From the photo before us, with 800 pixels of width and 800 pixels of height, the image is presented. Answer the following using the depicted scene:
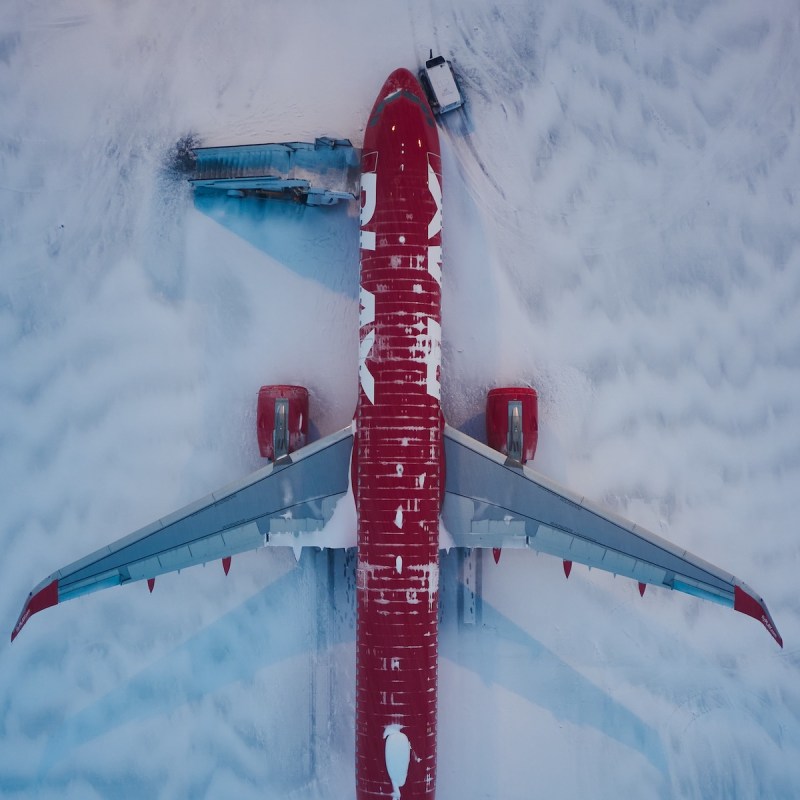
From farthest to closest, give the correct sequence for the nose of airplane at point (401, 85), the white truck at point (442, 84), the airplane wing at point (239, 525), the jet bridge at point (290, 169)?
the white truck at point (442, 84) < the jet bridge at point (290, 169) < the nose of airplane at point (401, 85) < the airplane wing at point (239, 525)

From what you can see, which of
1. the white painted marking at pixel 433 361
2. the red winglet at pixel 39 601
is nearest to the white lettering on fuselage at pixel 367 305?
the white painted marking at pixel 433 361

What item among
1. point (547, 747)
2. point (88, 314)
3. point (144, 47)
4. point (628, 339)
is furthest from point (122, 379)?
point (547, 747)

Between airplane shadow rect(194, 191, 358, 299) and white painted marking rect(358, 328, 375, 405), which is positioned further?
airplane shadow rect(194, 191, 358, 299)

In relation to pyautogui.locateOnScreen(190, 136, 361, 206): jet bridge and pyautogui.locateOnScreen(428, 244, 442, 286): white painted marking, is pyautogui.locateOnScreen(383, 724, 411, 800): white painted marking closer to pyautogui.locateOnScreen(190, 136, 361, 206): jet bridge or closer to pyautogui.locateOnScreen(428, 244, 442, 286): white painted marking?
pyautogui.locateOnScreen(428, 244, 442, 286): white painted marking

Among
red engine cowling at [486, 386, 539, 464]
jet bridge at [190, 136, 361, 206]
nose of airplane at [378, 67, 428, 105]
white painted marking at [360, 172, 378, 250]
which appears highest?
nose of airplane at [378, 67, 428, 105]

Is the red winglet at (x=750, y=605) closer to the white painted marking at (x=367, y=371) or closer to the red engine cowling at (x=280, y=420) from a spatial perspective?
the white painted marking at (x=367, y=371)

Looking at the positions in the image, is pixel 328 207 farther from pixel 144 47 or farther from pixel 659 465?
pixel 659 465

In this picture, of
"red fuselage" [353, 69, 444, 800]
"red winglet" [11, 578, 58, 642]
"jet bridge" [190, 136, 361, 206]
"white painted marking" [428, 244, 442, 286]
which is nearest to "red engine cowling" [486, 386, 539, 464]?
"red fuselage" [353, 69, 444, 800]
